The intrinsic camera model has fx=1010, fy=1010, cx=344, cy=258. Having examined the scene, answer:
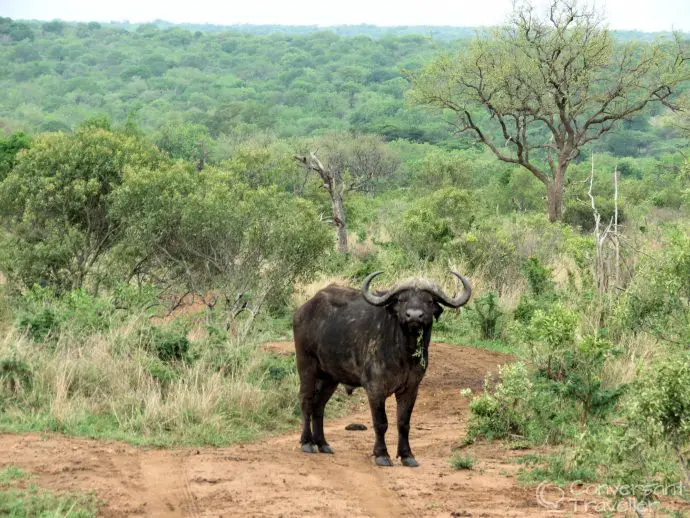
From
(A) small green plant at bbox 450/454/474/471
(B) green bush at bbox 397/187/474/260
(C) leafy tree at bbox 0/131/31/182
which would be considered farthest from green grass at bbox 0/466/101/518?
(C) leafy tree at bbox 0/131/31/182

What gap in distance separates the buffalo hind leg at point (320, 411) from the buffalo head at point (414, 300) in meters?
1.21

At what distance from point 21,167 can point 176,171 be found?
2194 millimetres

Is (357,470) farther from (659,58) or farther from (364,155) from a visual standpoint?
(364,155)

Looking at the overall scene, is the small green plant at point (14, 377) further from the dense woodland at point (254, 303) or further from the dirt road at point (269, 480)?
the dirt road at point (269, 480)

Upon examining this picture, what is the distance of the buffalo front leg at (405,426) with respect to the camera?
9.10 m

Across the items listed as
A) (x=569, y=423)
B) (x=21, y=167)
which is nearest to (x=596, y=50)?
(x=21, y=167)

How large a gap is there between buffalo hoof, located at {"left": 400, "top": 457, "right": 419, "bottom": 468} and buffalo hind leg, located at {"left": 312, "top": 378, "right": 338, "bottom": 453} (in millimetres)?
857

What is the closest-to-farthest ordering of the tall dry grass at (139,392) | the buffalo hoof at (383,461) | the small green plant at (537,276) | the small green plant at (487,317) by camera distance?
1. the buffalo hoof at (383,461)
2. the tall dry grass at (139,392)
3. the small green plant at (487,317)
4. the small green plant at (537,276)

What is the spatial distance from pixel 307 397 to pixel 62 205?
5.90 meters

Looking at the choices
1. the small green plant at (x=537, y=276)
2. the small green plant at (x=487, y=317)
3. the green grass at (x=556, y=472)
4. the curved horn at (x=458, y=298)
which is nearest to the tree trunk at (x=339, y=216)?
the small green plant at (x=537, y=276)

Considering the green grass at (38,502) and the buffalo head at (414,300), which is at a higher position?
the buffalo head at (414,300)

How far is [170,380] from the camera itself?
11.0m

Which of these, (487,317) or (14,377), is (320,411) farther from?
(487,317)

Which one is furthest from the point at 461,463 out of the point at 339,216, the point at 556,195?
the point at 556,195
